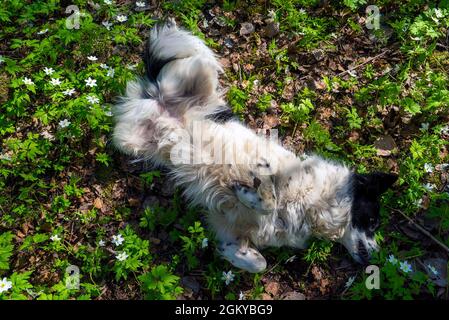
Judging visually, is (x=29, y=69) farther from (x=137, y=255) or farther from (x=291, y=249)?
(x=291, y=249)

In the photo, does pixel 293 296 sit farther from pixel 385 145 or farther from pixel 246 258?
pixel 385 145

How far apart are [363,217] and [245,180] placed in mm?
964

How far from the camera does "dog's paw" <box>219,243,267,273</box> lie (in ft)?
10.1

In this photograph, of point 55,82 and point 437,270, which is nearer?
point 437,270

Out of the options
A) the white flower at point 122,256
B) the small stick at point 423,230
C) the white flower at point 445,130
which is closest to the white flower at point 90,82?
the white flower at point 122,256

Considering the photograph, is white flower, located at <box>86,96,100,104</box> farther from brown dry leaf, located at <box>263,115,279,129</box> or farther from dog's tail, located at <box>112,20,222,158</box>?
brown dry leaf, located at <box>263,115,279,129</box>

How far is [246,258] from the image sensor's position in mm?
3098

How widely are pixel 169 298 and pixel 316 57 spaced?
265 cm

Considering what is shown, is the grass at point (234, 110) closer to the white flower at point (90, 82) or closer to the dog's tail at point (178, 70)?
the white flower at point (90, 82)

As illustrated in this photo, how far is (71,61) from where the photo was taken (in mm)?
4078

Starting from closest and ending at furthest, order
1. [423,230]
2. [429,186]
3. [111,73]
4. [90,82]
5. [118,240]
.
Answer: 1. [118,240]
2. [423,230]
3. [429,186]
4. [90,82]
5. [111,73]

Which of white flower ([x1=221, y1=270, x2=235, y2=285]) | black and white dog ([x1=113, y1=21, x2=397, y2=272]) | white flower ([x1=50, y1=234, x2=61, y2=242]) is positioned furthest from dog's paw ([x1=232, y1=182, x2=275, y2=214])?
white flower ([x1=50, y1=234, x2=61, y2=242])

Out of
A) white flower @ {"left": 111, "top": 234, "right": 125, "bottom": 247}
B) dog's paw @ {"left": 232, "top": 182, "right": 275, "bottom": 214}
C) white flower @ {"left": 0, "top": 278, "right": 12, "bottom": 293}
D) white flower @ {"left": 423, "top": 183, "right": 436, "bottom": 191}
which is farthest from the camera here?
white flower @ {"left": 423, "top": 183, "right": 436, "bottom": 191}

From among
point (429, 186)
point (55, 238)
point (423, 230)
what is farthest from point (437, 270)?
point (55, 238)
